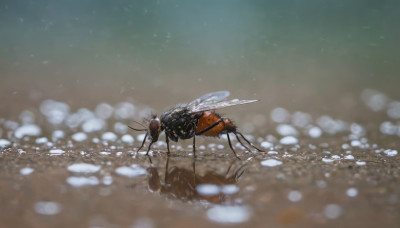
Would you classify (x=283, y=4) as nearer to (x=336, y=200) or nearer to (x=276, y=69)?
(x=276, y=69)

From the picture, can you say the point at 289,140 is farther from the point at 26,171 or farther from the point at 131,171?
the point at 26,171

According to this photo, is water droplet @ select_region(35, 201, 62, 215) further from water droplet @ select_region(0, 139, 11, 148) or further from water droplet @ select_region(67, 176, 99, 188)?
water droplet @ select_region(0, 139, 11, 148)

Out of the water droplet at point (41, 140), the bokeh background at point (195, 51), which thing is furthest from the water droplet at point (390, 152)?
the water droplet at point (41, 140)

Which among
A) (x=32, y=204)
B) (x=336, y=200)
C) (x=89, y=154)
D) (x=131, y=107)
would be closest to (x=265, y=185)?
(x=336, y=200)

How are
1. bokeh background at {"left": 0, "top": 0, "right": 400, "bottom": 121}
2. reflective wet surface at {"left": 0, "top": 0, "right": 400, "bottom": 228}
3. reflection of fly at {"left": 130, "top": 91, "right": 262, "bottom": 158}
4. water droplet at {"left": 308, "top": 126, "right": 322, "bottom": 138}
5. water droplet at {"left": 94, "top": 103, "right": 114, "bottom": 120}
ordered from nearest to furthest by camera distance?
reflective wet surface at {"left": 0, "top": 0, "right": 400, "bottom": 228} → reflection of fly at {"left": 130, "top": 91, "right": 262, "bottom": 158} → water droplet at {"left": 308, "top": 126, "right": 322, "bottom": 138} → water droplet at {"left": 94, "top": 103, "right": 114, "bottom": 120} → bokeh background at {"left": 0, "top": 0, "right": 400, "bottom": 121}

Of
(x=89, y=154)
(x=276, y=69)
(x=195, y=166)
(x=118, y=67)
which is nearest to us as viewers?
(x=195, y=166)

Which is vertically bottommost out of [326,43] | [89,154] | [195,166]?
[195,166]

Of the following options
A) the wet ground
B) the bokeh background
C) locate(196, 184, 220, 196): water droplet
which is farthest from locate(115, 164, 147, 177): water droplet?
the bokeh background
